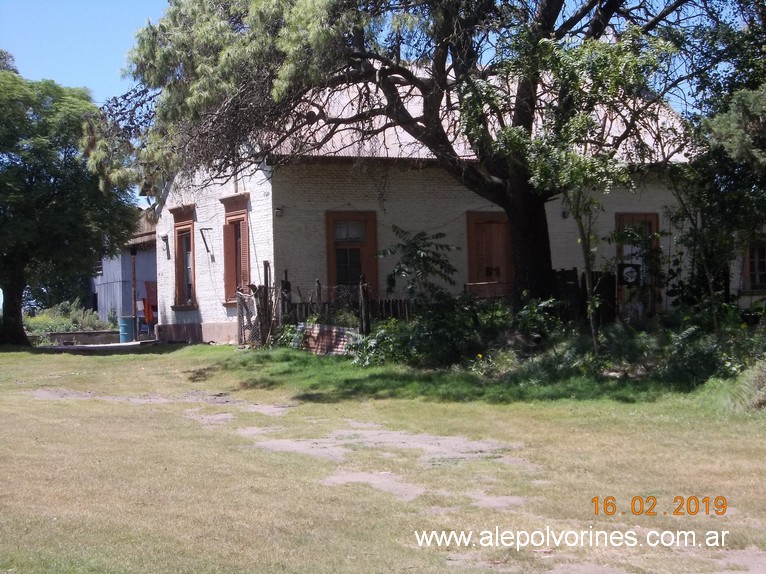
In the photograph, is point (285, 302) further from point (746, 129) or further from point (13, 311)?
point (746, 129)

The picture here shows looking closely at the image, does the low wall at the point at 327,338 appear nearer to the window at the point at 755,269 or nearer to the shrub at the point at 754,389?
the shrub at the point at 754,389

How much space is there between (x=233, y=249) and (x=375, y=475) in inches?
615

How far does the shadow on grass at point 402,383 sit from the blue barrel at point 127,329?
13.9 metres

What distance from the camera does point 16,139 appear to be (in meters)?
24.9

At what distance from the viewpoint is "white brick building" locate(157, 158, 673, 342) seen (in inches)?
884

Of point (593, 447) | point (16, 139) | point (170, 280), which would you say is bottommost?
point (593, 447)

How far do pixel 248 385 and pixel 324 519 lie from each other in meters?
10.5

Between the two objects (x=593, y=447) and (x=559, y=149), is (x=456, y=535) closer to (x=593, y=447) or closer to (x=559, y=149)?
(x=593, y=447)

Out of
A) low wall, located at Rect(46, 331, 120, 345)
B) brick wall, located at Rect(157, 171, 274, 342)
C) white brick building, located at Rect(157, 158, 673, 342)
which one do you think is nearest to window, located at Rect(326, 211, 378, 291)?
white brick building, located at Rect(157, 158, 673, 342)

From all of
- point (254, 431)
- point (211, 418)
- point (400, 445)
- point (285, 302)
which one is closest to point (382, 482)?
point (400, 445)

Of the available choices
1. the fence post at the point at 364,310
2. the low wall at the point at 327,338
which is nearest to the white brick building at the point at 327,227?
the low wall at the point at 327,338

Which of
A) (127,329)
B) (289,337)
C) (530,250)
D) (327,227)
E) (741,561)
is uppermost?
(327,227)

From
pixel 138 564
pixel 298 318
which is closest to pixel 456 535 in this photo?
pixel 138 564

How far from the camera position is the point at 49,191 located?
2545 cm
